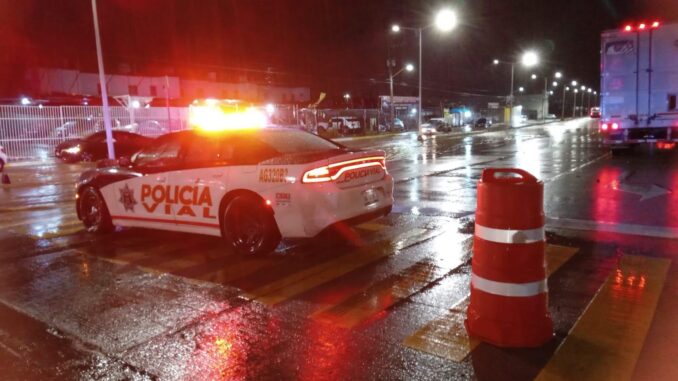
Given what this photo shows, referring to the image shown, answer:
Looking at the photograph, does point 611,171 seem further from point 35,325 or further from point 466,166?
point 35,325

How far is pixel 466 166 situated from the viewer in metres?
16.8

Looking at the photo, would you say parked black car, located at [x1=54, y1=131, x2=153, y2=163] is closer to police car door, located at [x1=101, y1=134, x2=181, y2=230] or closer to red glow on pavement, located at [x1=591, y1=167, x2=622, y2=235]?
police car door, located at [x1=101, y1=134, x2=181, y2=230]

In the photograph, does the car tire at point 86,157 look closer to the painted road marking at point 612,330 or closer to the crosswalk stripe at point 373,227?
the crosswalk stripe at point 373,227

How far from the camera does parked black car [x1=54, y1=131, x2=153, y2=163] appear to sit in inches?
930

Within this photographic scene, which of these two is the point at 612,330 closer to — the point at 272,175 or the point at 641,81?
the point at 272,175

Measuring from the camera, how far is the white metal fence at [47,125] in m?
25.9

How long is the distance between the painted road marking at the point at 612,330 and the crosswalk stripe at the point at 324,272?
2.37 m

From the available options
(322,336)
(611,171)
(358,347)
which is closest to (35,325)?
(322,336)

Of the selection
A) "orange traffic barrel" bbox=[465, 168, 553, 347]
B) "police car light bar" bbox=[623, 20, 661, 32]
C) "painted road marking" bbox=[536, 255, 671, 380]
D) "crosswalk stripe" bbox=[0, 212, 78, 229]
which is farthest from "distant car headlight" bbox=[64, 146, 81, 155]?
"orange traffic barrel" bbox=[465, 168, 553, 347]

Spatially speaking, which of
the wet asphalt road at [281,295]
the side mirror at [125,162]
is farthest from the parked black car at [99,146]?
the side mirror at [125,162]

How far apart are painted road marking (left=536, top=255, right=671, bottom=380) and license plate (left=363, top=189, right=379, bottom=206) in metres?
2.65

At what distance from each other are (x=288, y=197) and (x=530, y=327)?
304cm

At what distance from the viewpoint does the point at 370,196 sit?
21.7ft

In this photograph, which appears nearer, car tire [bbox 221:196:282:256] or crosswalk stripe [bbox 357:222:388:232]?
car tire [bbox 221:196:282:256]
